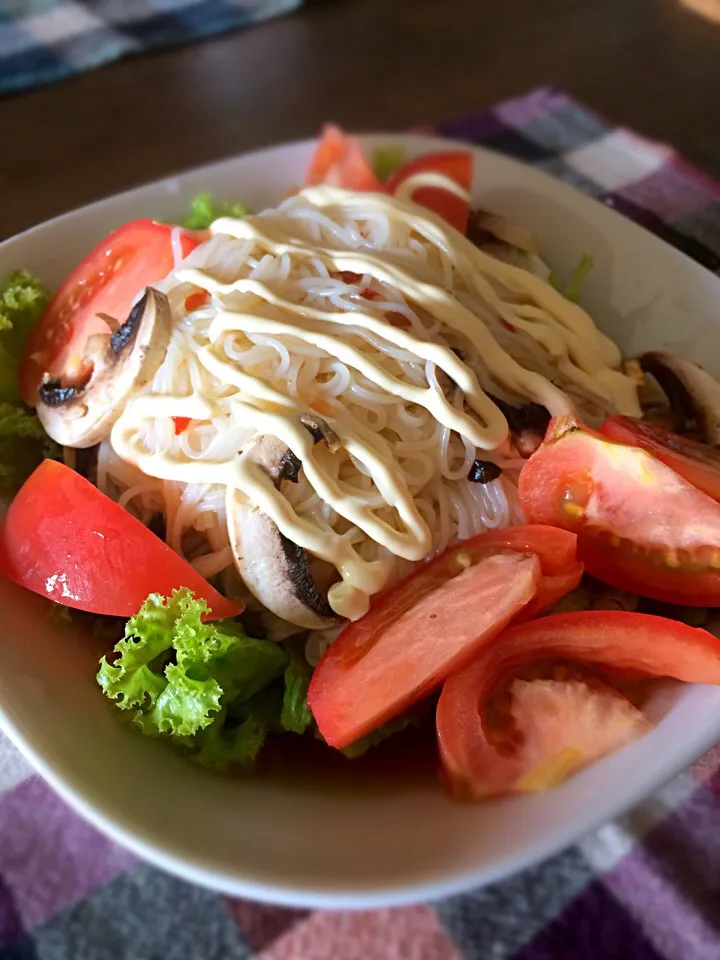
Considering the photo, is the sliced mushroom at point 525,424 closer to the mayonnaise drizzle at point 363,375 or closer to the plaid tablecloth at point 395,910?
the mayonnaise drizzle at point 363,375

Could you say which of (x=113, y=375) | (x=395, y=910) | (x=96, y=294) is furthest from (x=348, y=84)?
(x=395, y=910)

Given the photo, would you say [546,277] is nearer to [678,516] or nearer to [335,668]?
[678,516]

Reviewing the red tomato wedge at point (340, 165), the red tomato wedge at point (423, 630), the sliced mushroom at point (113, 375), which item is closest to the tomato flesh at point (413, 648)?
the red tomato wedge at point (423, 630)

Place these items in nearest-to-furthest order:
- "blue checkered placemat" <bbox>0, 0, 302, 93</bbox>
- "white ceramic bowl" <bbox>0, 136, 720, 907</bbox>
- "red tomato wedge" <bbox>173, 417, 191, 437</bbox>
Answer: "white ceramic bowl" <bbox>0, 136, 720, 907</bbox> → "red tomato wedge" <bbox>173, 417, 191, 437</bbox> → "blue checkered placemat" <bbox>0, 0, 302, 93</bbox>

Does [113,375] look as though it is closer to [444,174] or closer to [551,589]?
[551,589]

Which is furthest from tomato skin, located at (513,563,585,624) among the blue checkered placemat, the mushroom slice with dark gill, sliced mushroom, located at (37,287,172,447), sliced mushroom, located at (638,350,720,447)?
the blue checkered placemat

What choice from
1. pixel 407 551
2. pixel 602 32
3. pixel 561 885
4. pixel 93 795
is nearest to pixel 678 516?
pixel 407 551

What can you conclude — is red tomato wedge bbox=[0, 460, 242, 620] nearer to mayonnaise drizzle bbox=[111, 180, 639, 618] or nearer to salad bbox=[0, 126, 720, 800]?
salad bbox=[0, 126, 720, 800]
